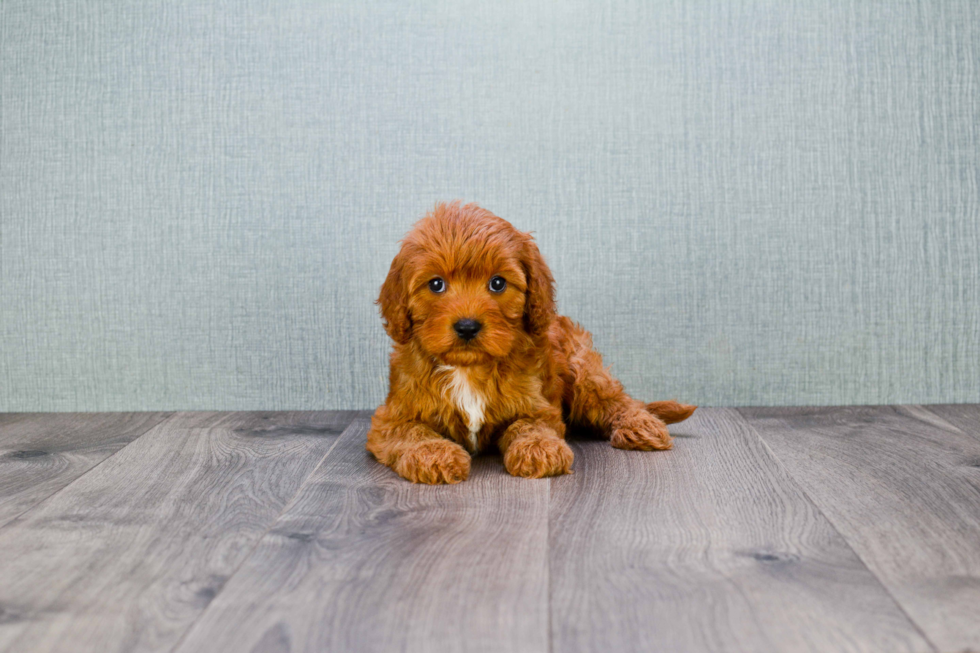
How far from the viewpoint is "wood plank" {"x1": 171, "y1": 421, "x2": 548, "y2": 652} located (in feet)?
4.22

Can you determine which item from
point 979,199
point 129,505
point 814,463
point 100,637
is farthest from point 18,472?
point 979,199

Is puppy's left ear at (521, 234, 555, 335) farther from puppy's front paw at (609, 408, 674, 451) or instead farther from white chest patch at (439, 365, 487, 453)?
puppy's front paw at (609, 408, 674, 451)

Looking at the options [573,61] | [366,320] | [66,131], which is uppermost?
[573,61]

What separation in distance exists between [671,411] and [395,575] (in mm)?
1411

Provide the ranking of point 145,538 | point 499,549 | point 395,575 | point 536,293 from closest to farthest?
point 395,575 → point 499,549 → point 145,538 → point 536,293

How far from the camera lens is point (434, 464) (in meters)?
2.11

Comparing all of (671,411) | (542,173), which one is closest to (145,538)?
(671,411)

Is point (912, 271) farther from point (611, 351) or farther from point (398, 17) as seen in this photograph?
point (398, 17)

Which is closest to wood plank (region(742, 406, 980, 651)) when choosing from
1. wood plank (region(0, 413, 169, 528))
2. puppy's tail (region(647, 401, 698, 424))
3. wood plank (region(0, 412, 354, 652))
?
puppy's tail (region(647, 401, 698, 424))

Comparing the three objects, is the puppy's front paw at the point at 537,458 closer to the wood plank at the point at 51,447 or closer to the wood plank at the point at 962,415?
the wood plank at the point at 51,447

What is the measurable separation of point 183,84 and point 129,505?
1769mm

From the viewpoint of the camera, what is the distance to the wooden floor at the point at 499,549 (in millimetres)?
1301

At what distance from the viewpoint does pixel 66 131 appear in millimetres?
3135

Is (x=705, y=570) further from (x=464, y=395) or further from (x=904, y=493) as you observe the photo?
(x=464, y=395)
